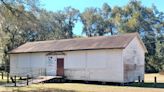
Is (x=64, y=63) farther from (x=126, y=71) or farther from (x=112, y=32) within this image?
(x=112, y=32)

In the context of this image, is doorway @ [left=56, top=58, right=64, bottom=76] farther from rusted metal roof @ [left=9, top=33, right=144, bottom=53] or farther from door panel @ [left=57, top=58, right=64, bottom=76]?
rusted metal roof @ [left=9, top=33, right=144, bottom=53]

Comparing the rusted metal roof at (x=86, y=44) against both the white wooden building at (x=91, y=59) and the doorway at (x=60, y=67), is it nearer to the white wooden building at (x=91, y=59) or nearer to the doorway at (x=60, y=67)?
the white wooden building at (x=91, y=59)

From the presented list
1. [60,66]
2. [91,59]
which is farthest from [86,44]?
[60,66]

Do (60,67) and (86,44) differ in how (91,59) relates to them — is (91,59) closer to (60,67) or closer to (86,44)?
(86,44)

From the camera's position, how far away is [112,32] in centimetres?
8156

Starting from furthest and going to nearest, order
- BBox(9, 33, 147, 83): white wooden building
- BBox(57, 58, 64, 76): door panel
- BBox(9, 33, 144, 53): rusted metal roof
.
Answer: BBox(57, 58, 64, 76): door panel
BBox(9, 33, 144, 53): rusted metal roof
BBox(9, 33, 147, 83): white wooden building

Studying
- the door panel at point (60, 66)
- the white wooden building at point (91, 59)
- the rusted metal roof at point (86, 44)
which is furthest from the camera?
the door panel at point (60, 66)

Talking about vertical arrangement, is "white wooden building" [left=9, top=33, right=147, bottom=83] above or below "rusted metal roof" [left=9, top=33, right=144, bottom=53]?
below

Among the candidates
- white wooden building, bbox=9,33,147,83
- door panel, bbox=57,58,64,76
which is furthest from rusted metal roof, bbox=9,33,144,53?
door panel, bbox=57,58,64,76

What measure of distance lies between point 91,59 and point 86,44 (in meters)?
2.54

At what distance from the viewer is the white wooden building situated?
34.9 metres

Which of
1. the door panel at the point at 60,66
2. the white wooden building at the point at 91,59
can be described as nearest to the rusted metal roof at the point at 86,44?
the white wooden building at the point at 91,59

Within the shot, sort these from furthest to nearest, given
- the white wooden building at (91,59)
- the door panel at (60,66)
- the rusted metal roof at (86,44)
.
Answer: the door panel at (60,66) → the rusted metal roof at (86,44) → the white wooden building at (91,59)

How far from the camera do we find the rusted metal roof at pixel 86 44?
35.5m
